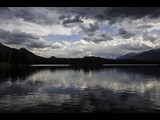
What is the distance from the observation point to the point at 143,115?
596cm

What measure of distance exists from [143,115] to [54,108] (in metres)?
15.8

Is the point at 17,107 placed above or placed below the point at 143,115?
below

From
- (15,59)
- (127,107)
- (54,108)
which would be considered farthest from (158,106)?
(15,59)
